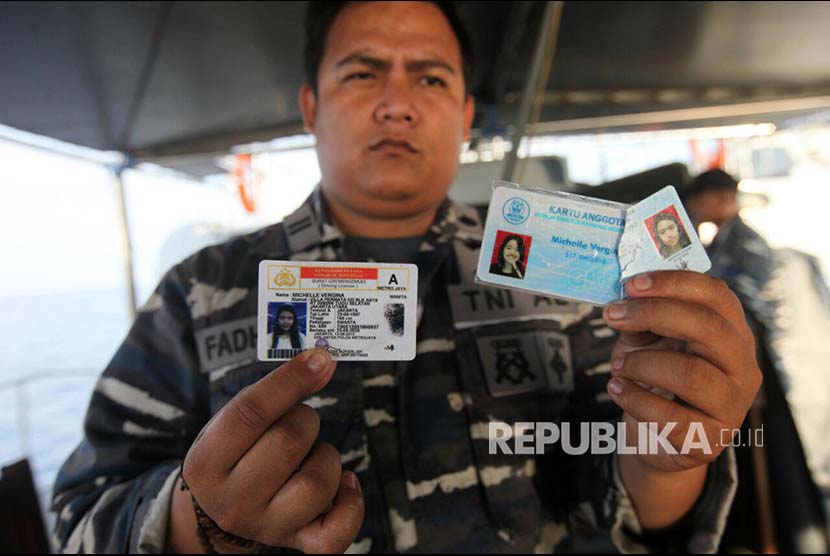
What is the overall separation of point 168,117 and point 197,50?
7.5 inches

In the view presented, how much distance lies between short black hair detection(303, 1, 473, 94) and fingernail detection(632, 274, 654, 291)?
80cm

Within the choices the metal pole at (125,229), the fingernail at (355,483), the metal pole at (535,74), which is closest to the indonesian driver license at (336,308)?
the fingernail at (355,483)

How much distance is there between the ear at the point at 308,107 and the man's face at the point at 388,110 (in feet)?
0.04

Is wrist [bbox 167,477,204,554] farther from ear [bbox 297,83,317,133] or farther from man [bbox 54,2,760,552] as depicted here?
ear [bbox 297,83,317,133]

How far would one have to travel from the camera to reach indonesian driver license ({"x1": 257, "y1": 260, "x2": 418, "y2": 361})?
1.48ft

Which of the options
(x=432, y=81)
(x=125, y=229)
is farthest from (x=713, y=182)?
(x=125, y=229)

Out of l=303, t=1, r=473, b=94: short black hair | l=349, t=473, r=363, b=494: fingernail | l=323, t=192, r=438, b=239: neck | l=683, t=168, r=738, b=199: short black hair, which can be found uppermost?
l=303, t=1, r=473, b=94: short black hair

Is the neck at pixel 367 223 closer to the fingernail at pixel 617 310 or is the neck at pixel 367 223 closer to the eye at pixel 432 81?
the eye at pixel 432 81

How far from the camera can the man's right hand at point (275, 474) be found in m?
0.48

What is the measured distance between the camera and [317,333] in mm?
457

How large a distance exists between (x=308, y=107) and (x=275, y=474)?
83 centimetres

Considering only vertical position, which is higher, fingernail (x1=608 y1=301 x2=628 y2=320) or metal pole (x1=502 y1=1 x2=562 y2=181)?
metal pole (x1=502 y1=1 x2=562 y2=181)

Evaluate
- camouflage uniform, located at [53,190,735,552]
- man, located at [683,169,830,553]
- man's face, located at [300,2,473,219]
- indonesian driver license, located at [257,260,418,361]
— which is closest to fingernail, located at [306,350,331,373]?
indonesian driver license, located at [257,260,418,361]

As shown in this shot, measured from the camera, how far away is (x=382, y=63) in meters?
0.81
